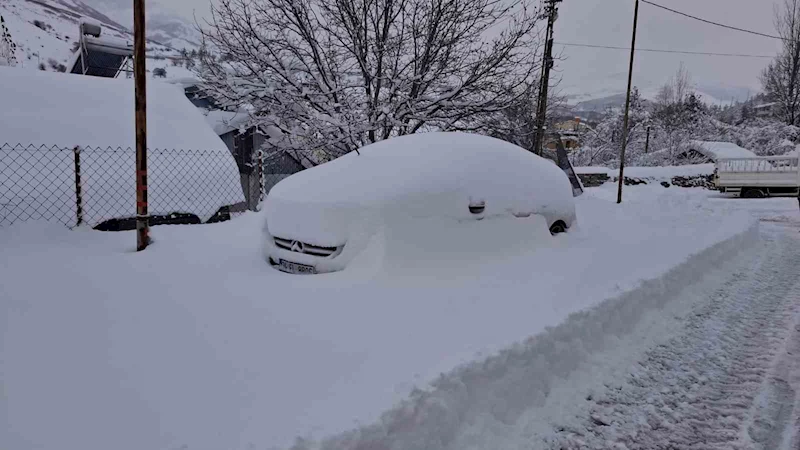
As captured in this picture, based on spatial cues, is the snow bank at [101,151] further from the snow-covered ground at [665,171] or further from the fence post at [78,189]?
the snow-covered ground at [665,171]

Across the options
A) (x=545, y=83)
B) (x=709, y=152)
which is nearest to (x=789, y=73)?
(x=709, y=152)

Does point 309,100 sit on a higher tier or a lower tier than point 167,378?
higher

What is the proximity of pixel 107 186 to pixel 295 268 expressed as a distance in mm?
2409

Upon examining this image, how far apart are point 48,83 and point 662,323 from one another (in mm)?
6700

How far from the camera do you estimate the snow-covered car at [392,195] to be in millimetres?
3936

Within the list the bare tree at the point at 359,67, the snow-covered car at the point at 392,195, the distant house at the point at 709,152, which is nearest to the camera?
the snow-covered car at the point at 392,195

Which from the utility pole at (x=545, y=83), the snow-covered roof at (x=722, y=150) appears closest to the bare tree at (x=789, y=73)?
the snow-covered roof at (x=722, y=150)

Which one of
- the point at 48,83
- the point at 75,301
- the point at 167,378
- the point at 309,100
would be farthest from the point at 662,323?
the point at 309,100

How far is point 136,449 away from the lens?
1793mm

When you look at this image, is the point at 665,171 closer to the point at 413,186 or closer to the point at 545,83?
the point at 545,83

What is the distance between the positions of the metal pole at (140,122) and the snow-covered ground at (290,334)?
Answer: 12.3 inches

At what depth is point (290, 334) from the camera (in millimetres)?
2908

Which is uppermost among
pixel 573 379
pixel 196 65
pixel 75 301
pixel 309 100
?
pixel 196 65

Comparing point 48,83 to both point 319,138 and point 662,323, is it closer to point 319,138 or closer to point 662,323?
point 319,138
